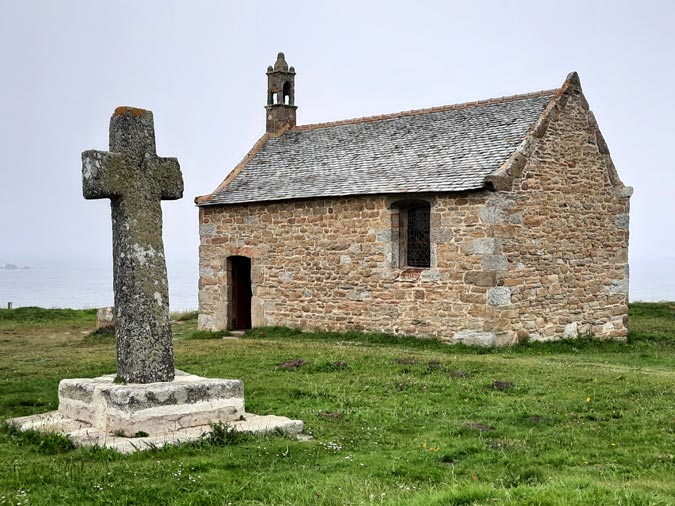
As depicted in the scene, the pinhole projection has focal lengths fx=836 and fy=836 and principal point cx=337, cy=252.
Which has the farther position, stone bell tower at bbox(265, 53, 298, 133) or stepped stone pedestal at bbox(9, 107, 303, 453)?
stone bell tower at bbox(265, 53, 298, 133)

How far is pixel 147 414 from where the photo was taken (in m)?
9.01

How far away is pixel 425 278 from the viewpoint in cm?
2034

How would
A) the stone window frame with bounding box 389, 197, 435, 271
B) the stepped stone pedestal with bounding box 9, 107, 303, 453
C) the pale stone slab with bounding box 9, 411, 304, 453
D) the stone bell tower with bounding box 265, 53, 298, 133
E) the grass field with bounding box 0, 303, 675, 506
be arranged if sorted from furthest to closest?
the stone bell tower with bounding box 265, 53, 298, 133, the stone window frame with bounding box 389, 197, 435, 271, the stepped stone pedestal with bounding box 9, 107, 303, 453, the pale stone slab with bounding box 9, 411, 304, 453, the grass field with bounding box 0, 303, 675, 506

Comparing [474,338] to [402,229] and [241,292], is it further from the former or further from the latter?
[241,292]

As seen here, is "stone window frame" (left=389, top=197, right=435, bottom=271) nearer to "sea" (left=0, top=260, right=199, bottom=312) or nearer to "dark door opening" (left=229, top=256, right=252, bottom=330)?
"dark door opening" (left=229, top=256, right=252, bottom=330)

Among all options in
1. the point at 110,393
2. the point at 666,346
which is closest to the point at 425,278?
the point at 666,346

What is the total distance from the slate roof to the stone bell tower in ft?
2.61

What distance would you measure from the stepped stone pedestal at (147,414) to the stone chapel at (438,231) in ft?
34.4

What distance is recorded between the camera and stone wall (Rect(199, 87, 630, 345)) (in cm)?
1948

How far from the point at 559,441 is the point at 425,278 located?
11.1 meters

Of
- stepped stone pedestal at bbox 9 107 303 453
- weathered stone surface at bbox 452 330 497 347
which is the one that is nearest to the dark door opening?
weathered stone surface at bbox 452 330 497 347

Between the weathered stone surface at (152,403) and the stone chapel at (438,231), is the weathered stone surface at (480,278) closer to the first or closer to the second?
the stone chapel at (438,231)

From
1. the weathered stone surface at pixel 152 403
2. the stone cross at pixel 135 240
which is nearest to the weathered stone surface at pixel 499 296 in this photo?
the weathered stone surface at pixel 152 403

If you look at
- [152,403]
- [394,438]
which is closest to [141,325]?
[152,403]
